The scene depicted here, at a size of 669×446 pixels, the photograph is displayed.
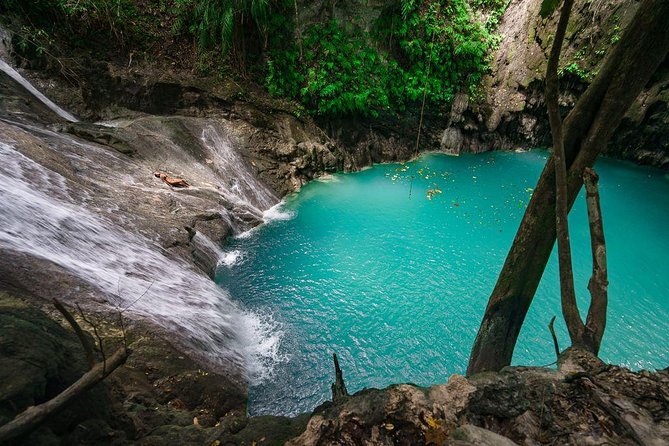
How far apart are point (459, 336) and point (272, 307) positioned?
2940mm

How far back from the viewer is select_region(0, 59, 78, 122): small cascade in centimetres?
744

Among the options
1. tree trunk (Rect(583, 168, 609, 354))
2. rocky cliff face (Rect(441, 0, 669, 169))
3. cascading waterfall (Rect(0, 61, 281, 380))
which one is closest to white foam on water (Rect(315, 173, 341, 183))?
cascading waterfall (Rect(0, 61, 281, 380))

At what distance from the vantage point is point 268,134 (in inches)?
409

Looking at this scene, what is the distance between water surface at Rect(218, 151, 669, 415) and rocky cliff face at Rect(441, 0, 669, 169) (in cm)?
326

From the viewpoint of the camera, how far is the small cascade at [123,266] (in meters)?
3.73

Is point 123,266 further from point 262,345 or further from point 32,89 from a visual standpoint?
point 32,89

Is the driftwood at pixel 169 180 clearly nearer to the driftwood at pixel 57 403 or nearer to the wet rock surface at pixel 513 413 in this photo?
the driftwood at pixel 57 403

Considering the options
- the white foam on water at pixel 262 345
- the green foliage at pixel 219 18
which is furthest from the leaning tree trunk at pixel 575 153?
the green foliage at pixel 219 18

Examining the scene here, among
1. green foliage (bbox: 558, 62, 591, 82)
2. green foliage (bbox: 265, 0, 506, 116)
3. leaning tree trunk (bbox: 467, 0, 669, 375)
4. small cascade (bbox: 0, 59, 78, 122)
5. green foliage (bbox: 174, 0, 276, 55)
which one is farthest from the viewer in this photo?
green foliage (bbox: 558, 62, 591, 82)

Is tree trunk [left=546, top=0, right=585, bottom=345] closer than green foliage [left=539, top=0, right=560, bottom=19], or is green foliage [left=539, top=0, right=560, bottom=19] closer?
Answer: green foliage [left=539, top=0, right=560, bottom=19]

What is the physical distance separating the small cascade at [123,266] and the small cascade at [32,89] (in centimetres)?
356

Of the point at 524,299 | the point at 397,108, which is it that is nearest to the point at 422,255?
the point at 524,299

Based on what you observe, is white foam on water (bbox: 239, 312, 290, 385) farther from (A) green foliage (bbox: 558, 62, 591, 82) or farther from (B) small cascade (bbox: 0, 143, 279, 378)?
(A) green foliage (bbox: 558, 62, 591, 82)

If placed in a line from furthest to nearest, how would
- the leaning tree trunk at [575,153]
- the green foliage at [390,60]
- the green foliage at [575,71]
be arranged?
the green foliage at [575,71] < the green foliage at [390,60] < the leaning tree trunk at [575,153]
